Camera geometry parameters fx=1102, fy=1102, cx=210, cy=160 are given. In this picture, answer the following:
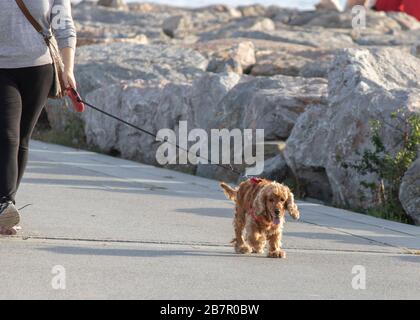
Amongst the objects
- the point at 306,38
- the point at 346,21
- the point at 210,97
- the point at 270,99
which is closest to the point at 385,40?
the point at 306,38

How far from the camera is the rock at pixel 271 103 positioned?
580 inches

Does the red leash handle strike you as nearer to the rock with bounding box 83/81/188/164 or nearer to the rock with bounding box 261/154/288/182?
the rock with bounding box 261/154/288/182

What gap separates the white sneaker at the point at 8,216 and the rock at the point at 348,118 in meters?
4.88

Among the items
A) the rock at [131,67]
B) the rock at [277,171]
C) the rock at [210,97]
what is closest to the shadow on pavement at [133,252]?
the rock at [277,171]

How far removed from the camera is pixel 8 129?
819cm

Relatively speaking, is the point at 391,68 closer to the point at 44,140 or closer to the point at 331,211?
the point at 331,211

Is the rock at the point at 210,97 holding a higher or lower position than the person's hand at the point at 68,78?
lower

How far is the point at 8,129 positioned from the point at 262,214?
A: 1997 millimetres

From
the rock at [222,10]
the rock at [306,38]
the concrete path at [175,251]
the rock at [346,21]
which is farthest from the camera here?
the rock at [222,10]

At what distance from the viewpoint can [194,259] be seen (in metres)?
8.09

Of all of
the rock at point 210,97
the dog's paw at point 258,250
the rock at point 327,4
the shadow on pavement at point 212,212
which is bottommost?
the shadow on pavement at point 212,212

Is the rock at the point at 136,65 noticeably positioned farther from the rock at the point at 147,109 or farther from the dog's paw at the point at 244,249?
the dog's paw at the point at 244,249

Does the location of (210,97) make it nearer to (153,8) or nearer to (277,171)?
(277,171)

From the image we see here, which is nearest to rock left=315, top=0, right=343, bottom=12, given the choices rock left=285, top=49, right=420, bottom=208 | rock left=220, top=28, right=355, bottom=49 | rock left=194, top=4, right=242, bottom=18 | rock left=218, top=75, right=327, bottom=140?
rock left=194, top=4, right=242, bottom=18
